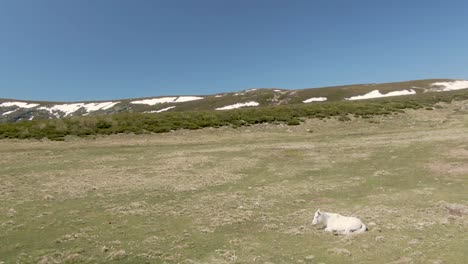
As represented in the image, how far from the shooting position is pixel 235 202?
1680 cm

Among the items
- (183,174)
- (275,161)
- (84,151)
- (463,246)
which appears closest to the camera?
(463,246)

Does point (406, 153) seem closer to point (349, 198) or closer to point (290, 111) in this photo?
point (349, 198)

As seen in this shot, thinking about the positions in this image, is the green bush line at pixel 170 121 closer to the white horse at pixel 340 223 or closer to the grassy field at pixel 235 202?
the grassy field at pixel 235 202

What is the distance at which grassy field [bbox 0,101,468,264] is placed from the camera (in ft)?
37.1

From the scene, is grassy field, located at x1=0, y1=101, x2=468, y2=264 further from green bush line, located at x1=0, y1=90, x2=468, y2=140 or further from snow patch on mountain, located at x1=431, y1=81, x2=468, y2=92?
snow patch on mountain, located at x1=431, y1=81, x2=468, y2=92

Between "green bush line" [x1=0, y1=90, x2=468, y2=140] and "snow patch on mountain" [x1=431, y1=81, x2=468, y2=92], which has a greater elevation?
"snow patch on mountain" [x1=431, y1=81, x2=468, y2=92]

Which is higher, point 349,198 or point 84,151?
point 84,151

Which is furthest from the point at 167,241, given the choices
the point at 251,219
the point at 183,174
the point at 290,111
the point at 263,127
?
the point at 290,111

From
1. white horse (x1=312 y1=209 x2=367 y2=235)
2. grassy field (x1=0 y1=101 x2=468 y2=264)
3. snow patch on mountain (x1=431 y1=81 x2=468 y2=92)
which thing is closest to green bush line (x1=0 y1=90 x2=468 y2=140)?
grassy field (x1=0 y1=101 x2=468 y2=264)

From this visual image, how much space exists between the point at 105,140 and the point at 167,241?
102ft

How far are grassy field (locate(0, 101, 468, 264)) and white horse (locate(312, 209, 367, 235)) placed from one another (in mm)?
356

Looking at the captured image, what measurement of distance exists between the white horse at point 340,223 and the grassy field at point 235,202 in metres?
0.36

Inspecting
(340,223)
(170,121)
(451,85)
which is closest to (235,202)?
(340,223)

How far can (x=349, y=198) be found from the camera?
17.0 m
